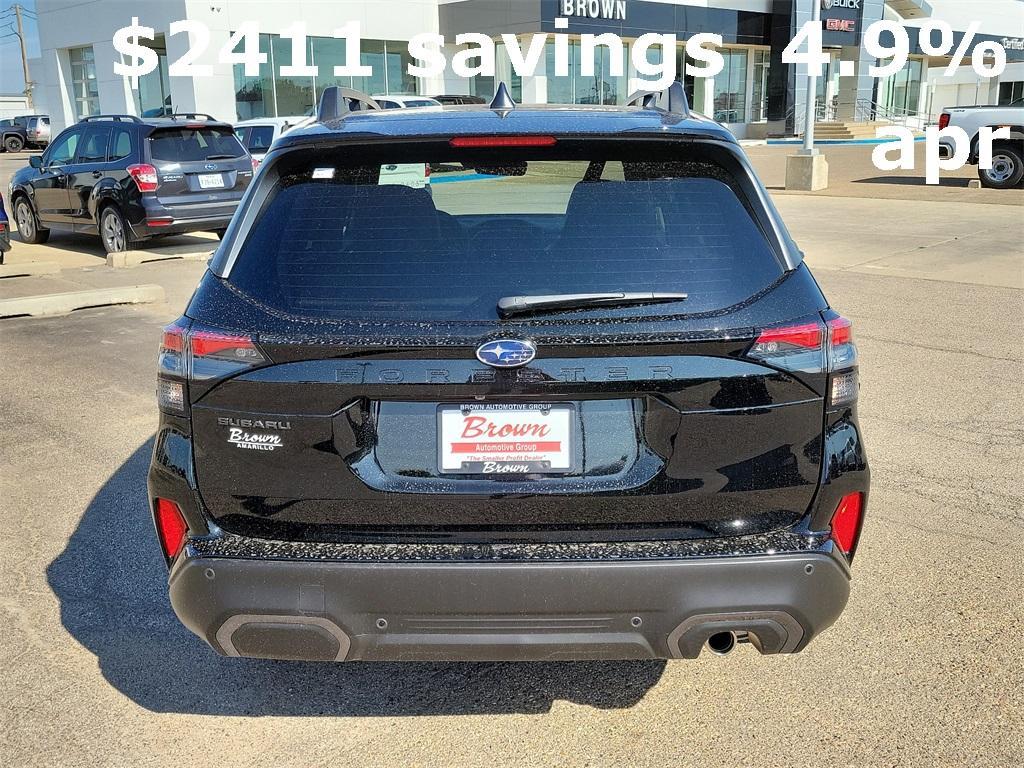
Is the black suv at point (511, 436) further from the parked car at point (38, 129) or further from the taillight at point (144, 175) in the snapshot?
the parked car at point (38, 129)

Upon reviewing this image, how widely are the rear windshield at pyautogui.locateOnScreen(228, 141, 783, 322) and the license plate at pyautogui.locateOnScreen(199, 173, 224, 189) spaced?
11.6 metres

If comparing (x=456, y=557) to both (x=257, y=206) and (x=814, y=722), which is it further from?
(x=814, y=722)

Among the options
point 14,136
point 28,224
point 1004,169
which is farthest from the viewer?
point 14,136

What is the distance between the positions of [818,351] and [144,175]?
12.3 metres

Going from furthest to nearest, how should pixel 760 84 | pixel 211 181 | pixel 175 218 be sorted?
pixel 760 84 < pixel 211 181 < pixel 175 218

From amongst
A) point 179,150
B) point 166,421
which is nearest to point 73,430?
point 166,421

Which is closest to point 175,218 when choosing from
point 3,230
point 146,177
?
point 146,177

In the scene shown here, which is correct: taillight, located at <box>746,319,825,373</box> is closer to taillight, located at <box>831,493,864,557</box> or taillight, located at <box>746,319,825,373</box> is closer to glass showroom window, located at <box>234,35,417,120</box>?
taillight, located at <box>831,493,864,557</box>

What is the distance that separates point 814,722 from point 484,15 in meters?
41.1

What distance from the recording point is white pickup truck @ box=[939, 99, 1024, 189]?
805 inches

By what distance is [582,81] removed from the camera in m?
43.6

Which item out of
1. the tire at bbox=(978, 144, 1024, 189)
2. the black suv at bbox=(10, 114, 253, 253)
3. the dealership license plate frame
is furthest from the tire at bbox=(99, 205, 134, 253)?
the tire at bbox=(978, 144, 1024, 189)

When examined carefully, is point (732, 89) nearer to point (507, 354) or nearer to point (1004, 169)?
point (1004, 169)

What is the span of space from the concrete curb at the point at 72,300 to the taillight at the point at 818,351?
345 inches
